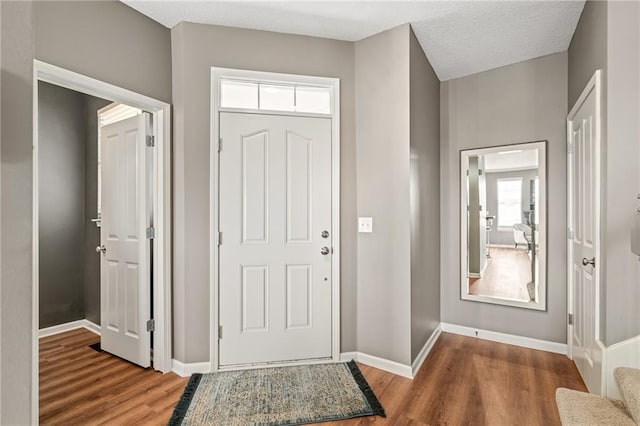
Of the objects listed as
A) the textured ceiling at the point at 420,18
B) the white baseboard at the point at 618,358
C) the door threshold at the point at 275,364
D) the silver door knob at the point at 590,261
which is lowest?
the door threshold at the point at 275,364

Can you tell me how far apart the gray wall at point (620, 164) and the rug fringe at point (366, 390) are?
4.52 feet

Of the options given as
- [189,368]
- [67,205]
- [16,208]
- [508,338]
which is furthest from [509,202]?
[67,205]

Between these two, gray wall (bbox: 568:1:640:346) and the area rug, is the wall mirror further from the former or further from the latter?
the area rug

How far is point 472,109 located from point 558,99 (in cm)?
73

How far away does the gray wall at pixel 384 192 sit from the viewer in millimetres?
2607

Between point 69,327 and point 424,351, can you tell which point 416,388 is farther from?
point 69,327

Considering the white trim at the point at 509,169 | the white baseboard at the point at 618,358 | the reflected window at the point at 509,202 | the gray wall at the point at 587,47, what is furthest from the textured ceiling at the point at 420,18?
the white baseboard at the point at 618,358

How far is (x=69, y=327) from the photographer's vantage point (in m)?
3.56

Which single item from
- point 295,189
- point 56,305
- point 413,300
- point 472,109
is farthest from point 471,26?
point 56,305

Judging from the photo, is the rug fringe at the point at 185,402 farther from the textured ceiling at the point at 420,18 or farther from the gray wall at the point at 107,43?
the textured ceiling at the point at 420,18

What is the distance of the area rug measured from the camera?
2.03 m

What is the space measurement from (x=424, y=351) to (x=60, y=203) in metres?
4.03

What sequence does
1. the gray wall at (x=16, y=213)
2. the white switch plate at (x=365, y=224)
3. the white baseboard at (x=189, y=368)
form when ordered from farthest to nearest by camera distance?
the white switch plate at (x=365, y=224) < the white baseboard at (x=189, y=368) < the gray wall at (x=16, y=213)

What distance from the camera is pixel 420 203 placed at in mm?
2896
